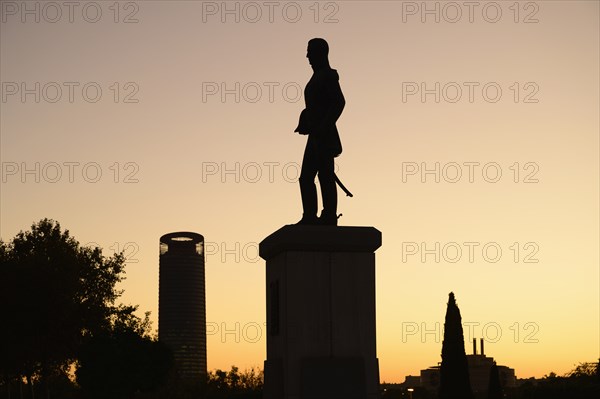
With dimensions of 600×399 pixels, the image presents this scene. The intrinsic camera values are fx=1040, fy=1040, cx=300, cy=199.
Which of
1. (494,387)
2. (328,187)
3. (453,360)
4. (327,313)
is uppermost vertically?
(328,187)

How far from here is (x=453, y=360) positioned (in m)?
48.2

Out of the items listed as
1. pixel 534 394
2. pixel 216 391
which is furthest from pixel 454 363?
pixel 216 391

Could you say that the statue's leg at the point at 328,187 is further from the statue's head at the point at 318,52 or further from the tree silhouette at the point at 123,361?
the tree silhouette at the point at 123,361

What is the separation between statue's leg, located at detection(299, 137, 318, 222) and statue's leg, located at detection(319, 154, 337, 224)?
0.14 m

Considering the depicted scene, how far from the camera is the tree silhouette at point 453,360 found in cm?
4794

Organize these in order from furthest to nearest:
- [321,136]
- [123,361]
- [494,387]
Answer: [123,361] < [494,387] < [321,136]

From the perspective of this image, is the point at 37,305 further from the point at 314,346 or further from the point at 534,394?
the point at 314,346

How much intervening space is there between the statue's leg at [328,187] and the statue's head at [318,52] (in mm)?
1892

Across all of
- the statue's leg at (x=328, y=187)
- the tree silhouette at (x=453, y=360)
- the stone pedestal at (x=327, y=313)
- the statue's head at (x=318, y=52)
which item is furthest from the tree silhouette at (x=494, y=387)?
the statue's head at (x=318, y=52)

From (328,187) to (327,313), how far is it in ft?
8.65

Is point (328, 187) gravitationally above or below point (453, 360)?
above

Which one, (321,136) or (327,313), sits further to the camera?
(321,136)

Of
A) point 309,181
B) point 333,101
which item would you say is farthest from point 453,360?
point 333,101

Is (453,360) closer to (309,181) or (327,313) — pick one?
(309,181)
